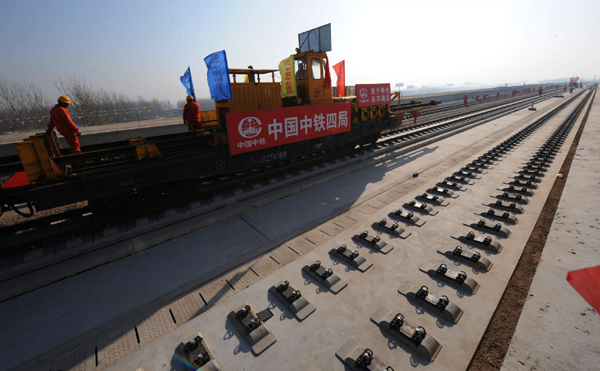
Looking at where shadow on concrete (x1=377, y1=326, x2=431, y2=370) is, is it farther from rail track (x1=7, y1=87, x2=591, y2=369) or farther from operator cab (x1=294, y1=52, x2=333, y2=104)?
operator cab (x1=294, y1=52, x2=333, y2=104)

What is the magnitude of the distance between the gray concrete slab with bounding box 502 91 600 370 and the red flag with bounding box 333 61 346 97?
9.10 meters

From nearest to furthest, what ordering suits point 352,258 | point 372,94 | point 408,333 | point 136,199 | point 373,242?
A: point 408,333, point 352,258, point 373,242, point 136,199, point 372,94

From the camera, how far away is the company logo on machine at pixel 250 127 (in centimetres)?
670

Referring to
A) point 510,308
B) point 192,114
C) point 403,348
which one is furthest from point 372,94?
point 403,348

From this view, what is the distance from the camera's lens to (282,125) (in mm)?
7539

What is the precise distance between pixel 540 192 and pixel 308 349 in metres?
7.38

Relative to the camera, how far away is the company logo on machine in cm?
670

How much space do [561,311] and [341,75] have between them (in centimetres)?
1098

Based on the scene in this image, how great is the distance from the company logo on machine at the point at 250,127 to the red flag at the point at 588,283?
6.77m

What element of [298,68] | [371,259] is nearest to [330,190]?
[371,259]

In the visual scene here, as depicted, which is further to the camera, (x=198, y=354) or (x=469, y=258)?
(x=469, y=258)

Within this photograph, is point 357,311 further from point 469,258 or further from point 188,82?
point 188,82

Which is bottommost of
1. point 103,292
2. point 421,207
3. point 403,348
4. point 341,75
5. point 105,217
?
point 403,348

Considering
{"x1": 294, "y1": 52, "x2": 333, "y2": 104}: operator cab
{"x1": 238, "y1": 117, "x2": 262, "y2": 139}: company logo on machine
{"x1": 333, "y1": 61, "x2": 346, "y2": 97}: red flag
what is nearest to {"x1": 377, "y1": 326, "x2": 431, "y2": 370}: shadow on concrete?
{"x1": 238, "y1": 117, "x2": 262, "y2": 139}: company logo on machine
